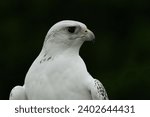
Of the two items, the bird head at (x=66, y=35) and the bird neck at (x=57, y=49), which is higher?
the bird head at (x=66, y=35)

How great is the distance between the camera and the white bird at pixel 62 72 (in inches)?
355

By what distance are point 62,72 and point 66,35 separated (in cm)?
37

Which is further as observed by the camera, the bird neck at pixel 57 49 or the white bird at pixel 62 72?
the bird neck at pixel 57 49

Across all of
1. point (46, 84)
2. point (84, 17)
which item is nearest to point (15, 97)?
point (46, 84)

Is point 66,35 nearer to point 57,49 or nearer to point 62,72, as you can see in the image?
point 57,49

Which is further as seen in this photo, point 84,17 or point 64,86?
point 84,17

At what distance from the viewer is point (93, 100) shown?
9195 mm

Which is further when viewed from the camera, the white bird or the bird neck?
the bird neck

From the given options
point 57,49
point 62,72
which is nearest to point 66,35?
point 57,49

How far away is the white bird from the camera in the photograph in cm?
902

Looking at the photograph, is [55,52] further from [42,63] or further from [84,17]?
[84,17]

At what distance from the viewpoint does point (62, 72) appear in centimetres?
905

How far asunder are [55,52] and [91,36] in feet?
1.29

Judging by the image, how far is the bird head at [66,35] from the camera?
9.09 meters
